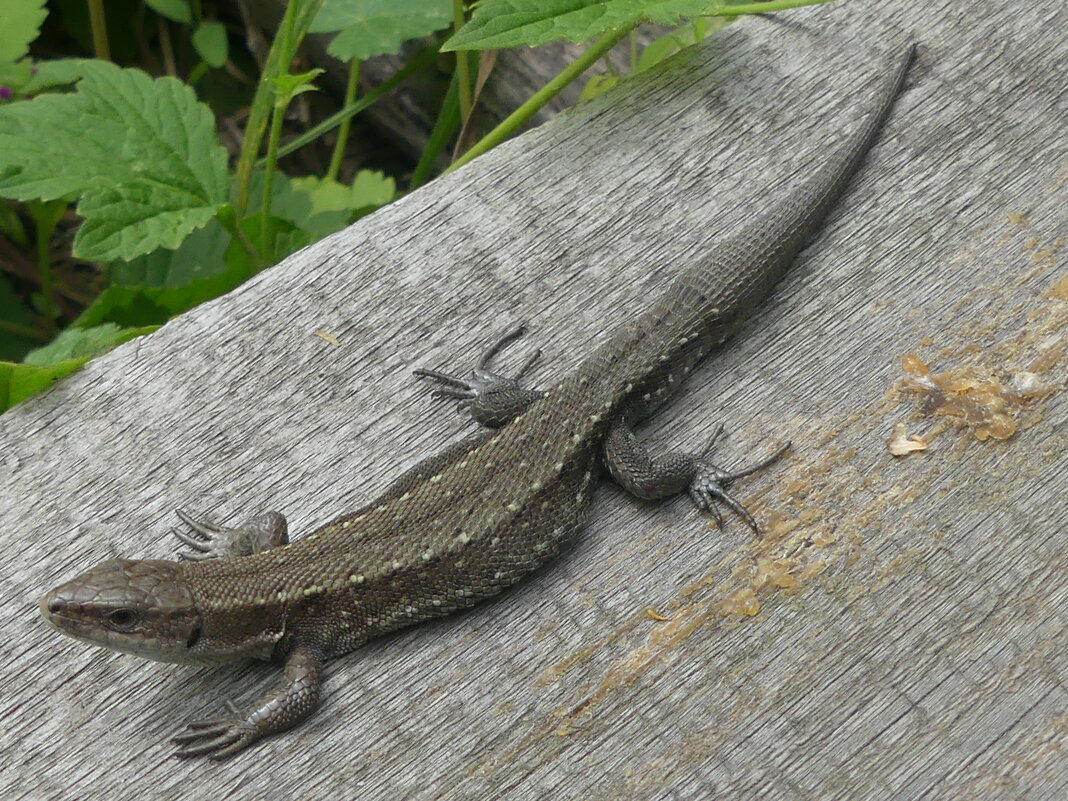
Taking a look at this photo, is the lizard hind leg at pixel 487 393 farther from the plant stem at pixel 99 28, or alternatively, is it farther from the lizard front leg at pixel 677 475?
the plant stem at pixel 99 28

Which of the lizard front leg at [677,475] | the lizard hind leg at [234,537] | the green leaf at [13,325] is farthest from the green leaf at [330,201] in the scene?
the lizard front leg at [677,475]

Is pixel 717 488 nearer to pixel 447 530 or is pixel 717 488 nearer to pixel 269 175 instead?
pixel 447 530

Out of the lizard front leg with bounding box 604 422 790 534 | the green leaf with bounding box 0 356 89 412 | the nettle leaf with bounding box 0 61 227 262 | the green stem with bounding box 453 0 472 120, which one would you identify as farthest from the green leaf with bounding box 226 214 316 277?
the lizard front leg with bounding box 604 422 790 534

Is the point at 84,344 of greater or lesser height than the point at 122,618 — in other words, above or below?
above

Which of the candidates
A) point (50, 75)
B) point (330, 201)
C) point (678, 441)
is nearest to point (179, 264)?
point (330, 201)

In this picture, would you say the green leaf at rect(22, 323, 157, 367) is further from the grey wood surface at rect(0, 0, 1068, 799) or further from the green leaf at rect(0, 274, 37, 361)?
the green leaf at rect(0, 274, 37, 361)
